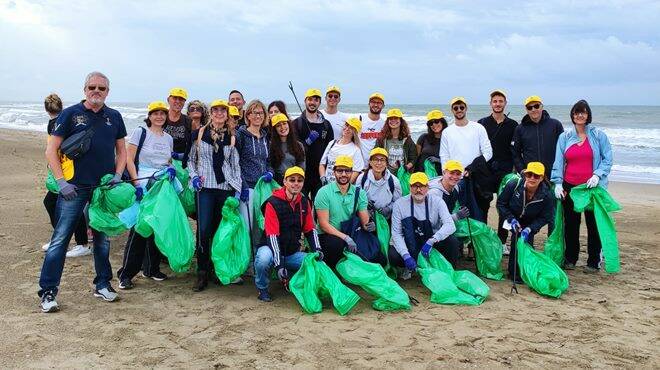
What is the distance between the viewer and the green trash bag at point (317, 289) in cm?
438

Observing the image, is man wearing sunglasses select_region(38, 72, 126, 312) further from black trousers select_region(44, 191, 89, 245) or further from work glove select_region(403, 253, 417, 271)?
work glove select_region(403, 253, 417, 271)

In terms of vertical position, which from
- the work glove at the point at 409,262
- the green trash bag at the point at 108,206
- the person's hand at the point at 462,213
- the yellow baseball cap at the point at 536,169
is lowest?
the work glove at the point at 409,262

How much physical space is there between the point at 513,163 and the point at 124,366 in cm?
448

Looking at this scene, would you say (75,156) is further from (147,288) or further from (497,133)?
(497,133)

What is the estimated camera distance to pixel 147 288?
16.2 feet

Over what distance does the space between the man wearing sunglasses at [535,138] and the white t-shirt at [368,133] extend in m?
1.48

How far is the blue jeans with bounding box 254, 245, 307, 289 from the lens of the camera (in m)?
4.62

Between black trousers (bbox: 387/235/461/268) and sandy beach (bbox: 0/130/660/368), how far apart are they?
0.26 m

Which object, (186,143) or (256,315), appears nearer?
(256,315)


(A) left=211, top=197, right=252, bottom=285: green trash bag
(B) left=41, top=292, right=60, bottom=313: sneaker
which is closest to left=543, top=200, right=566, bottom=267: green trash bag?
(A) left=211, top=197, right=252, bottom=285: green trash bag

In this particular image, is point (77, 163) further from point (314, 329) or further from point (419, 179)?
point (419, 179)

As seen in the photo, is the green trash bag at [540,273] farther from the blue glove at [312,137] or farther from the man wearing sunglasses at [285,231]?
the blue glove at [312,137]

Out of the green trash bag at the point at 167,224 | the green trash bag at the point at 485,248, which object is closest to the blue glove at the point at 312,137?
the green trash bag at the point at 167,224

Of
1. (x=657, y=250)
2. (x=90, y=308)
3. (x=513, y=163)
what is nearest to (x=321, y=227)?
(x=90, y=308)
